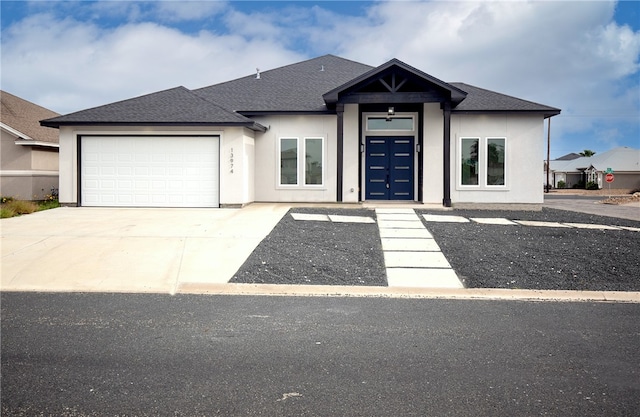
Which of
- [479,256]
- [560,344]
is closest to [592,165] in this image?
[479,256]

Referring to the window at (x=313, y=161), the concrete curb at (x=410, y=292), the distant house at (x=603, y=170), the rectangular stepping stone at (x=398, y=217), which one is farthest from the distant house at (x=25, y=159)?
the distant house at (x=603, y=170)

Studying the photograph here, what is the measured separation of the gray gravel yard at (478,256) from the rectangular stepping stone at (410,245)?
0.17 metres

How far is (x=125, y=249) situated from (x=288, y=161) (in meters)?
9.83

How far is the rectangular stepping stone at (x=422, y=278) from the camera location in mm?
8172

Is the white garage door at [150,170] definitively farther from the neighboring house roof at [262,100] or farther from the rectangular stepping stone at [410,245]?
the rectangular stepping stone at [410,245]

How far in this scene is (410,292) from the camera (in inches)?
304

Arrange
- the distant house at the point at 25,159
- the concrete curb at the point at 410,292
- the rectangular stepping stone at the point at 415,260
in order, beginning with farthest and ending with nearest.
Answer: the distant house at the point at 25,159 → the rectangular stepping stone at the point at 415,260 → the concrete curb at the point at 410,292

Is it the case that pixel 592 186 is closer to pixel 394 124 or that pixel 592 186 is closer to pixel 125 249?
pixel 394 124

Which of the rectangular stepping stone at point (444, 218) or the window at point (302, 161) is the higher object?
the window at point (302, 161)

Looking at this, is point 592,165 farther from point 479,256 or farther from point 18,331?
point 18,331

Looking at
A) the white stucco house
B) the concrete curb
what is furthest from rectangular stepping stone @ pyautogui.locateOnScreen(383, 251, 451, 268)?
the white stucco house

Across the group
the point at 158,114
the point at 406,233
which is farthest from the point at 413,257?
the point at 158,114

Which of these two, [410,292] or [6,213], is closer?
[410,292]

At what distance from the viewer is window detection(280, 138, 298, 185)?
19.3m
